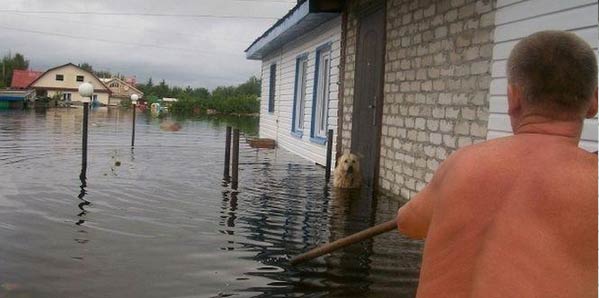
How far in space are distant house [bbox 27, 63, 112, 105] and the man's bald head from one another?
78.1 metres

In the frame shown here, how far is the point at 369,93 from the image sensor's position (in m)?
9.60

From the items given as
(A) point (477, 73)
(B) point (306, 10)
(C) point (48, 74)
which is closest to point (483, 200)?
(A) point (477, 73)

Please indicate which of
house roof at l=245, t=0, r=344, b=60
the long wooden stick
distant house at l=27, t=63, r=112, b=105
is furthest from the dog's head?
distant house at l=27, t=63, r=112, b=105

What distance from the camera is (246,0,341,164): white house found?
11.8m

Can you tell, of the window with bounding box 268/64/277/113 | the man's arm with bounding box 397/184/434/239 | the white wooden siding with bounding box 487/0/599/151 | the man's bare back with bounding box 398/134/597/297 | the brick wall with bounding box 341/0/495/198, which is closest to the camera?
the man's bare back with bounding box 398/134/597/297

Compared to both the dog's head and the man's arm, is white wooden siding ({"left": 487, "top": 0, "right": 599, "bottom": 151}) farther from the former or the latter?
the dog's head

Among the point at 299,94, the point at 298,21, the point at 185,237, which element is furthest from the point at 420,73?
the point at 299,94

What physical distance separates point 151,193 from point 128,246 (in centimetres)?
314

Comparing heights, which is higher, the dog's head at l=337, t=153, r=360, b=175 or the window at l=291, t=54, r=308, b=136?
the window at l=291, t=54, r=308, b=136

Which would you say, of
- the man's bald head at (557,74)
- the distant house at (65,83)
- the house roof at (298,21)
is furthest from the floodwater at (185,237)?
the distant house at (65,83)

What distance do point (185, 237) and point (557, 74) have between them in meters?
4.66

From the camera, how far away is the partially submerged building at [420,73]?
561 centimetres

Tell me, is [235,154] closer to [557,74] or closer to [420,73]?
[420,73]

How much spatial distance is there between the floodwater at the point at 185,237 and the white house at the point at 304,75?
2.38 m
